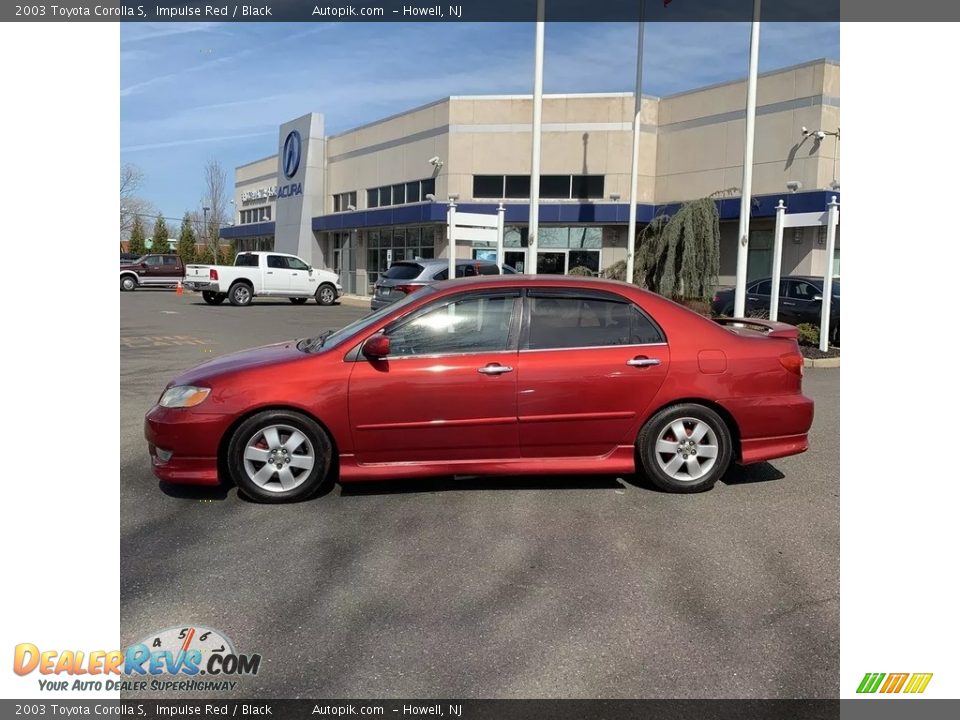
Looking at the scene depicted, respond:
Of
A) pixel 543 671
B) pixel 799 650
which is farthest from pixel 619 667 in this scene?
pixel 799 650

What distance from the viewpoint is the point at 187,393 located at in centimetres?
489

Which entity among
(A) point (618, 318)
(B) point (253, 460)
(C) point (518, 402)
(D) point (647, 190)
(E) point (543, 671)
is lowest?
(E) point (543, 671)

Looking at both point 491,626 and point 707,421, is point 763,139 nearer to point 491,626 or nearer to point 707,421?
point 707,421

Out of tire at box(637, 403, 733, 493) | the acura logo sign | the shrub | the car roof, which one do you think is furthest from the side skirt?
the acura logo sign

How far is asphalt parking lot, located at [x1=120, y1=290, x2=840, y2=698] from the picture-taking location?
3.00 m

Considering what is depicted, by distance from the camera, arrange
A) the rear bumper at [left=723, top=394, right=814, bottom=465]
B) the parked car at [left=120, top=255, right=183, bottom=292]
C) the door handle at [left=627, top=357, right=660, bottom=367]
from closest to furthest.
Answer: the door handle at [left=627, top=357, right=660, bottom=367]
the rear bumper at [left=723, top=394, right=814, bottom=465]
the parked car at [left=120, top=255, right=183, bottom=292]

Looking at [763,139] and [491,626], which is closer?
[491,626]

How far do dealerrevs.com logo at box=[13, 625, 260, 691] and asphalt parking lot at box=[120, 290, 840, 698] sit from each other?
0.25ft

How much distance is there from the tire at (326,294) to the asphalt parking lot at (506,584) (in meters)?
21.8

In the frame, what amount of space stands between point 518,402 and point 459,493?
0.80 m

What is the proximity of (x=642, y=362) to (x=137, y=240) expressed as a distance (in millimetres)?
66795

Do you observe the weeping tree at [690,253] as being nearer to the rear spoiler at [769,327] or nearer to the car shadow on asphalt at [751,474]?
the rear spoiler at [769,327]
